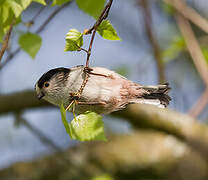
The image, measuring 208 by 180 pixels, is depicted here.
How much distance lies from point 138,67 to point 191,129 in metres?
1.28

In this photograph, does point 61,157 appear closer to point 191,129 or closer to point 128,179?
point 128,179

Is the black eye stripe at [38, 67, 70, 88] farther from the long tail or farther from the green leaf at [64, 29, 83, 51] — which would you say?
the green leaf at [64, 29, 83, 51]

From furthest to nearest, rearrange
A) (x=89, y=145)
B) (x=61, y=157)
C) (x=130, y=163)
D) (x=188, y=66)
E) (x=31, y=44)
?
(x=188, y=66) → (x=89, y=145) → (x=130, y=163) → (x=61, y=157) → (x=31, y=44)

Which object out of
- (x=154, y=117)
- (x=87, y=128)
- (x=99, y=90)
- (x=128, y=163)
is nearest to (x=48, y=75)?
(x=99, y=90)

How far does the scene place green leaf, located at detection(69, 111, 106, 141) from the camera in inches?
67.2

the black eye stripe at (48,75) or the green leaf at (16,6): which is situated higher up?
the green leaf at (16,6)

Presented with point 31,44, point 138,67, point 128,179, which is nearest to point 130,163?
point 128,179

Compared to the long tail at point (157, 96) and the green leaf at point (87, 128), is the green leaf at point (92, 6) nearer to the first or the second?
the green leaf at point (87, 128)

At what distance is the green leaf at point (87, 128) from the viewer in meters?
1.71

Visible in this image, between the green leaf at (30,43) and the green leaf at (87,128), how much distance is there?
568mm

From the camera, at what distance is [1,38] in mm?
1928

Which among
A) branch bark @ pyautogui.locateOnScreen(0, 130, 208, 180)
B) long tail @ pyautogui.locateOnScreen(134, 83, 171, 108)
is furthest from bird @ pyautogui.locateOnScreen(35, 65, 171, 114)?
branch bark @ pyautogui.locateOnScreen(0, 130, 208, 180)

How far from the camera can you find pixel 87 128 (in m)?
1.75

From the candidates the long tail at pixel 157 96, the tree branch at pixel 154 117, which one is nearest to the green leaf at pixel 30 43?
the long tail at pixel 157 96
